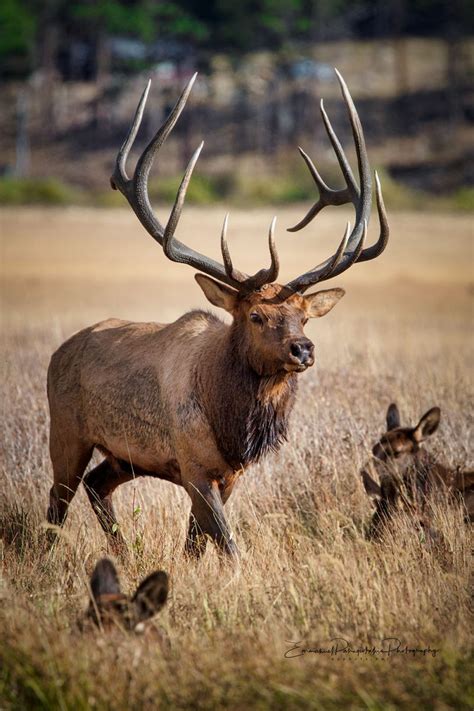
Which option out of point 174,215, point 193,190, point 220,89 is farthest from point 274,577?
point 220,89

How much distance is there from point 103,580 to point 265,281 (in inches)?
85.3

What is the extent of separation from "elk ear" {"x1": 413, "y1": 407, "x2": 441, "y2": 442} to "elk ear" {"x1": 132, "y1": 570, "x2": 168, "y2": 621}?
2732mm

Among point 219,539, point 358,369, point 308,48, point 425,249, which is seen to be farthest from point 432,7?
point 219,539

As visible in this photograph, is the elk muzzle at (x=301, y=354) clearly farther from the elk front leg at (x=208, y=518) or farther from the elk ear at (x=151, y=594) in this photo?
the elk ear at (x=151, y=594)

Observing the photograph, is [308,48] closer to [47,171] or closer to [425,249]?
[47,171]

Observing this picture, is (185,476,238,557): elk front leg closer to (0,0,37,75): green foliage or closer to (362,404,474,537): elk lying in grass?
(362,404,474,537): elk lying in grass

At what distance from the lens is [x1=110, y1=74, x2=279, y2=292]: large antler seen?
6.38m

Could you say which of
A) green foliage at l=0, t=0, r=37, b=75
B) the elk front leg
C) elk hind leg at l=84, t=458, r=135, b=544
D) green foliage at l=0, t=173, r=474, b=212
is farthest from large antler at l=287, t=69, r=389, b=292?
green foliage at l=0, t=0, r=37, b=75

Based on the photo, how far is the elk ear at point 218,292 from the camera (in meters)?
6.61

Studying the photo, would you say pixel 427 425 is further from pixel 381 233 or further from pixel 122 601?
pixel 122 601

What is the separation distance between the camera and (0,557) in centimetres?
628

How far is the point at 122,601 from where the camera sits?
16.5ft

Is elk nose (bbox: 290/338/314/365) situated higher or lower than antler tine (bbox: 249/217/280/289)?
lower

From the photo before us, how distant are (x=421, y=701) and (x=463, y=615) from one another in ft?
3.01
